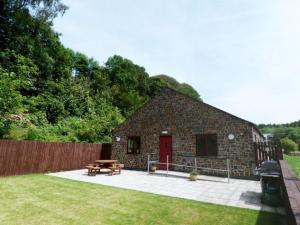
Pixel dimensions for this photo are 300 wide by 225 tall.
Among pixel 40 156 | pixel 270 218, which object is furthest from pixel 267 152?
pixel 40 156

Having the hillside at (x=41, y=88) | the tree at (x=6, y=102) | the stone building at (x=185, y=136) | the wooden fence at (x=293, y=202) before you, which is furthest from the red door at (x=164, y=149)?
the tree at (x=6, y=102)

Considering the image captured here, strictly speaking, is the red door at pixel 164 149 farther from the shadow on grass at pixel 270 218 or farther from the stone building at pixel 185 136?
the shadow on grass at pixel 270 218

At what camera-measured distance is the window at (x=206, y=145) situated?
485 inches

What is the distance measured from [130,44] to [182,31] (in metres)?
4.94

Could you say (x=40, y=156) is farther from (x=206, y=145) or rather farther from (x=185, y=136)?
(x=206, y=145)

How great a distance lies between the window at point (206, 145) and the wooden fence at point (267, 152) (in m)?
2.21

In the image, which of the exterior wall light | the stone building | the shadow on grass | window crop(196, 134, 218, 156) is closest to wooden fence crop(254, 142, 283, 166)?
the stone building

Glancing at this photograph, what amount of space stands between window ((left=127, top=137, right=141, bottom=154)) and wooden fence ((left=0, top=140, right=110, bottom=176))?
2873 mm

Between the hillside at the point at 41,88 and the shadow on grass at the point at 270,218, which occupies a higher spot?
the hillside at the point at 41,88

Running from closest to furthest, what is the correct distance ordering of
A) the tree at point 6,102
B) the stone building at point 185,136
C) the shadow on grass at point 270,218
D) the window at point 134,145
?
the shadow on grass at point 270,218 < the stone building at point 185,136 < the tree at point 6,102 < the window at point 134,145

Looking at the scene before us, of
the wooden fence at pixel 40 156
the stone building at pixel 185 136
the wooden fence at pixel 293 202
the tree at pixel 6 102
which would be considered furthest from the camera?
the tree at pixel 6 102

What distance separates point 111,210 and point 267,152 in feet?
29.8

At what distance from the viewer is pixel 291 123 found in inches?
3602

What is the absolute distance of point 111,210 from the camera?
5344 millimetres
